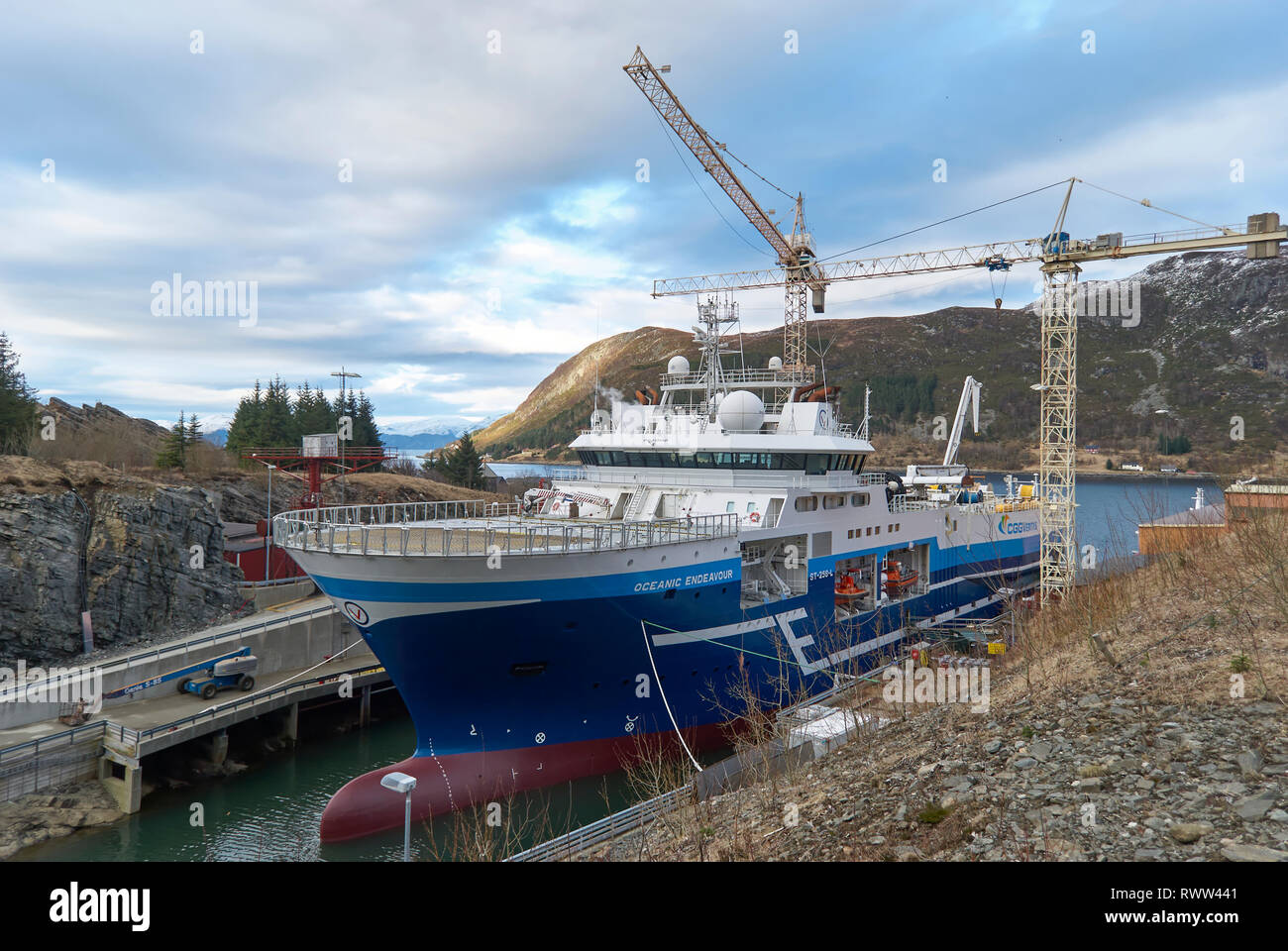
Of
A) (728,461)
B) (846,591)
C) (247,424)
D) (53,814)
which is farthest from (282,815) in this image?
(247,424)

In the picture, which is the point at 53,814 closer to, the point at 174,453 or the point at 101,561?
the point at 101,561

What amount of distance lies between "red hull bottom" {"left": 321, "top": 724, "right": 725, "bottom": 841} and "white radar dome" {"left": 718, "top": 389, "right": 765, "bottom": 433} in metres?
9.14

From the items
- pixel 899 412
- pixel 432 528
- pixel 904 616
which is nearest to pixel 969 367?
pixel 899 412

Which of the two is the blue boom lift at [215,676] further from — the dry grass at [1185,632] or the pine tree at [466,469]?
the pine tree at [466,469]

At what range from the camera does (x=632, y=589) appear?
50.9ft

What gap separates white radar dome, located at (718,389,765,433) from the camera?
2094cm

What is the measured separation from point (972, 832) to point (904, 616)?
2005 cm

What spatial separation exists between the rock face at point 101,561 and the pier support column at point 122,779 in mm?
8162

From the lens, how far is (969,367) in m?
180

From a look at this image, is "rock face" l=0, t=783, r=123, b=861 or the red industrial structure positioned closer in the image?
"rock face" l=0, t=783, r=123, b=861

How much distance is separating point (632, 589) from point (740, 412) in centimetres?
768

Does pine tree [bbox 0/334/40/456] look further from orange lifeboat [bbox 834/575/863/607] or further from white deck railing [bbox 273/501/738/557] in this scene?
orange lifeboat [bbox 834/575/863/607]
